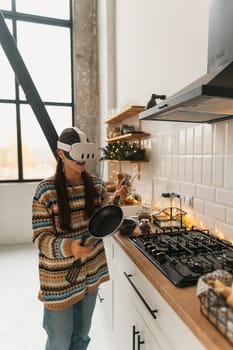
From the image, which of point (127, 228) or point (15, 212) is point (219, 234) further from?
point (15, 212)

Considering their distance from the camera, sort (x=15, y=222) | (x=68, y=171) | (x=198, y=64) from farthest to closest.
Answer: (x=15, y=222) < (x=198, y=64) < (x=68, y=171)

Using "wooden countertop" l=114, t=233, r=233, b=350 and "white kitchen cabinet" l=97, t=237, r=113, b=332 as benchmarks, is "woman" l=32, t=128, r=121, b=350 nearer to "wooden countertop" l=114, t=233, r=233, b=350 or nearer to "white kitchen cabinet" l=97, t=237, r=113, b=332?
"wooden countertop" l=114, t=233, r=233, b=350

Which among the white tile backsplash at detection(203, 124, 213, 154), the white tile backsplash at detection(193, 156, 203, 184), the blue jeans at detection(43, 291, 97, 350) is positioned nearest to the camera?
the blue jeans at detection(43, 291, 97, 350)

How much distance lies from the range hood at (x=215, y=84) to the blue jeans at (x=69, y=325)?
110 cm

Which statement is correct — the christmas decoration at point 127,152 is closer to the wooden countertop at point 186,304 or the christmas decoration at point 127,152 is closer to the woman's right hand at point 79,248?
the wooden countertop at point 186,304

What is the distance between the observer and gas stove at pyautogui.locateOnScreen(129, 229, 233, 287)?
1.00 m

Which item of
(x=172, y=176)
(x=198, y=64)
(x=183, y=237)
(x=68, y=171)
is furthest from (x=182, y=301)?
(x=198, y=64)

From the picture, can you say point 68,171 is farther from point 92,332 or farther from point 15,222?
point 15,222

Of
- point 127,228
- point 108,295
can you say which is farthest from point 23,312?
point 127,228

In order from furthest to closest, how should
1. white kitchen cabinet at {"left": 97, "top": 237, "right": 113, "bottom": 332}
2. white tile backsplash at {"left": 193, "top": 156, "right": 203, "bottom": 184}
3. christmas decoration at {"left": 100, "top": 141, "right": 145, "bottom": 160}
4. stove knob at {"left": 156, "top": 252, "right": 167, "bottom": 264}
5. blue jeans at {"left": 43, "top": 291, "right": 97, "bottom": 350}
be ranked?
christmas decoration at {"left": 100, "top": 141, "right": 145, "bottom": 160} → white kitchen cabinet at {"left": 97, "top": 237, "right": 113, "bottom": 332} → white tile backsplash at {"left": 193, "top": 156, "right": 203, "bottom": 184} → blue jeans at {"left": 43, "top": 291, "right": 97, "bottom": 350} → stove knob at {"left": 156, "top": 252, "right": 167, "bottom": 264}

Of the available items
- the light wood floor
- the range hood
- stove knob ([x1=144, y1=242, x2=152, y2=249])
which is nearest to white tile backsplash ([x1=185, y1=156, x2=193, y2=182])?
the range hood

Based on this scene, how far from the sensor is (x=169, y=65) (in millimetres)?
1987

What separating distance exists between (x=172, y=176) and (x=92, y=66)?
9.79 ft

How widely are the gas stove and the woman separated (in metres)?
0.30
